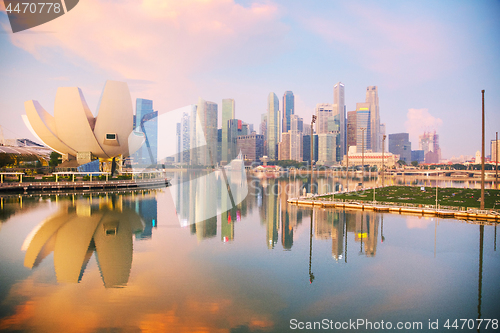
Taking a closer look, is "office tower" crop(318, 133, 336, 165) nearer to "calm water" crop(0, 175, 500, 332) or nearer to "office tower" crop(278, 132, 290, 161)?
"office tower" crop(278, 132, 290, 161)

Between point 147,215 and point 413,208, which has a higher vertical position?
point 413,208

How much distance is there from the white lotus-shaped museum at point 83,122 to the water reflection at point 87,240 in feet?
72.9

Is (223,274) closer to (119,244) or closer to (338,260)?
(338,260)

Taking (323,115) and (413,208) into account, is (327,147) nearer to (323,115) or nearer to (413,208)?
(323,115)

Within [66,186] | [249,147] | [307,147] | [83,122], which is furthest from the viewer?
[307,147]

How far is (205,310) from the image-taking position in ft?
21.8

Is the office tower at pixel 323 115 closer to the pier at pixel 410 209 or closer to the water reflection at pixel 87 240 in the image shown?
the pier at pixel 410 209

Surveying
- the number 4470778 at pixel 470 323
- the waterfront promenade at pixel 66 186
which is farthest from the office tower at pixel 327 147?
the number 4470778 at pixel 470 323

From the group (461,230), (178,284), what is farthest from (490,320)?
(461,230)

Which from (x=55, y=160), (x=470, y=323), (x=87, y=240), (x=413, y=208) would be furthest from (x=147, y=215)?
(x=55, y=160)

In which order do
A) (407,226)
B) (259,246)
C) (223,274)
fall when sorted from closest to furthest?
(223,274) → (259,246) → (407,226)

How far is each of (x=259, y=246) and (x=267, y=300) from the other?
4629 mm

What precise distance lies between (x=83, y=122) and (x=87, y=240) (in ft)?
101

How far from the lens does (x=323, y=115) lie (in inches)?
6880
